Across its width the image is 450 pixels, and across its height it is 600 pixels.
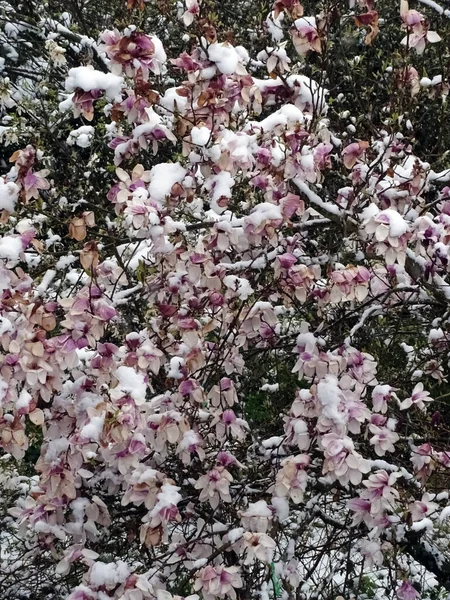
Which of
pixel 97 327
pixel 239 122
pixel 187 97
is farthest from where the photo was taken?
pixel 239 122

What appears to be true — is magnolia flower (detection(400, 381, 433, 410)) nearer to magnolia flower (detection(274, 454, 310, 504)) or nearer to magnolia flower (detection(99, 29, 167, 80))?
magnolia flower (detection(274, 454, 310, 504))

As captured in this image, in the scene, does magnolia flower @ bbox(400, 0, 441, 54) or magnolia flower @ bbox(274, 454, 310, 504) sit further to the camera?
magnolia flower @ bbox(400, 0, 441, 54)

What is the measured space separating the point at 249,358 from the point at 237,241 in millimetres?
936

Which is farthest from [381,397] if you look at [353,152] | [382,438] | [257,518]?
[353,152]

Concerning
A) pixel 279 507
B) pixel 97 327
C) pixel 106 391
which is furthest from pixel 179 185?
pixel 279 507

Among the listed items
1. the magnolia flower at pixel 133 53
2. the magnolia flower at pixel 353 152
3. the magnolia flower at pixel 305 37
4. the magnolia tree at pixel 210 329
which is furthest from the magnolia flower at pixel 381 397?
the magnolia flower at pixel 133 53

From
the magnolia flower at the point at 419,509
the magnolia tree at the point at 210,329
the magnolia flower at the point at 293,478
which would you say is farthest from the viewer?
the magnolia flower at the point at 419,509

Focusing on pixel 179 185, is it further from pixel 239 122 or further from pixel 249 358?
pixel 249 358

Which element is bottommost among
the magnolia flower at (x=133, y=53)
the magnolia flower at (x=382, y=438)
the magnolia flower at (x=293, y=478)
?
the magnolia flower at (x=293, y=478)

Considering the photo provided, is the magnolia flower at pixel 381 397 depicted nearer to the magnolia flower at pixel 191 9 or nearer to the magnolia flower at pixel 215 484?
the magnolia flower at pixel 215 484

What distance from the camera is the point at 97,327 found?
1987 millimetres

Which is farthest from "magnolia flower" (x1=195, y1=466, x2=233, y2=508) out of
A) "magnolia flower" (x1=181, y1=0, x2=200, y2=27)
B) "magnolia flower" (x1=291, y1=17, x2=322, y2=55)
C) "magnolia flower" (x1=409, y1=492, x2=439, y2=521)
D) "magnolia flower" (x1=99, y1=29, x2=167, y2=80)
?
"magnolia flower" (x1=181, y1=0, x2=200, y2=27)

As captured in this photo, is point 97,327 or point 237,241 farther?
point 237,241

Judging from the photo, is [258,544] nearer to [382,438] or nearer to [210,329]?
Result: [382,438]
